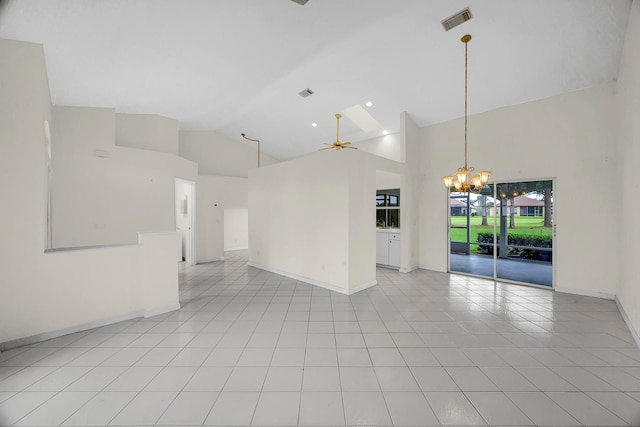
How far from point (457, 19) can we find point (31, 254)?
19.4 feet

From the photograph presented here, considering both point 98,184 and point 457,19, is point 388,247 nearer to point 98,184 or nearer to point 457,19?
point 457,19

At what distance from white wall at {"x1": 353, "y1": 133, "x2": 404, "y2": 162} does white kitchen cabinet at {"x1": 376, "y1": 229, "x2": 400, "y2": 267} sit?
2008 mm

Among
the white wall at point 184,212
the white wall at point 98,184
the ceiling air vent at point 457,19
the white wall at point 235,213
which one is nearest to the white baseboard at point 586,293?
the ceiling air vent at point 457,19

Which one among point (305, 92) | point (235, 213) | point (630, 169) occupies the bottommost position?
point (235, 213)

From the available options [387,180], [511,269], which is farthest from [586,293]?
[387,180]

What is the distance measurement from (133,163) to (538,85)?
8.05 meters

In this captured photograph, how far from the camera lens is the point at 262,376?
2068 millimetres

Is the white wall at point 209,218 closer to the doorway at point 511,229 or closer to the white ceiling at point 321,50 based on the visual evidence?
the white ceiling at point 321,50

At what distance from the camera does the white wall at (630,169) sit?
270 centimetres

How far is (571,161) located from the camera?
13.6ft

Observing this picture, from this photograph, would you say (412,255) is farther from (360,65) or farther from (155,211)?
(155,211)

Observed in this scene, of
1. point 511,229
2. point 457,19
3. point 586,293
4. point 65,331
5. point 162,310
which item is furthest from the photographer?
point 511,229

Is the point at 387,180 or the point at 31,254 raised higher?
the point at 387,180

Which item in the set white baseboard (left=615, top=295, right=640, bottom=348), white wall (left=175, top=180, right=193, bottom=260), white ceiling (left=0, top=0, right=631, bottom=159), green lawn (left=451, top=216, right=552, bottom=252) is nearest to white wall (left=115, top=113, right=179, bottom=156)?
white ceiling (left=0, top=0, right=631, bottom=159)
